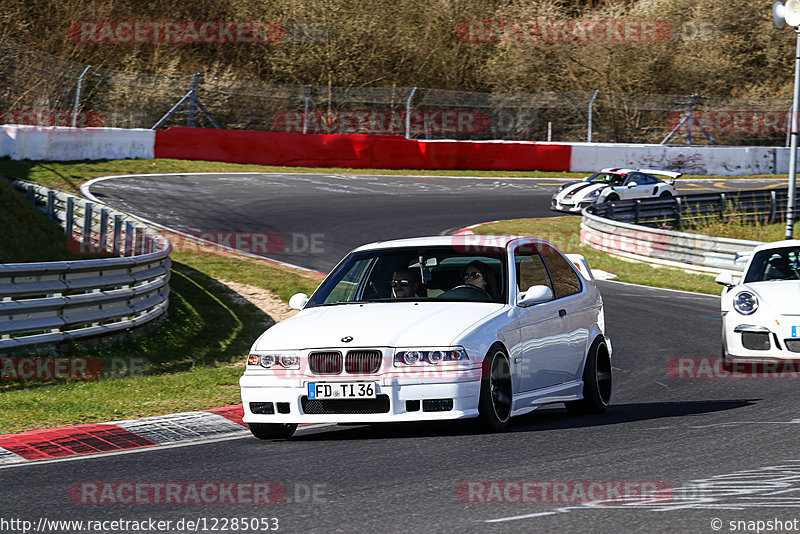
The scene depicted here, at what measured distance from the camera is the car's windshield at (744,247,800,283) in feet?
39.0

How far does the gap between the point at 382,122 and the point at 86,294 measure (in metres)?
29.0

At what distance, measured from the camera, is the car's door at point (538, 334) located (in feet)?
26.5

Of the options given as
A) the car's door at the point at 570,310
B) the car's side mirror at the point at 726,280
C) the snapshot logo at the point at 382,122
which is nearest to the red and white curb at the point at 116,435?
the car's door at the point at 570,310

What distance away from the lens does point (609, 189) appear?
3080cm

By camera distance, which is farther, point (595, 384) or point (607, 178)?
point (607, 178)

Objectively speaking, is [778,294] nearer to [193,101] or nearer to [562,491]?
[562,491]

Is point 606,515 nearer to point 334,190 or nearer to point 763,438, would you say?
point 763,438

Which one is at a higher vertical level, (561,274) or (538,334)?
(561,274)

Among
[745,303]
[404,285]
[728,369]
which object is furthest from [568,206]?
[404,285]

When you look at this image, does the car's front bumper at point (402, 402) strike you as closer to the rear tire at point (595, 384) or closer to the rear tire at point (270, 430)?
the rear tire at point (270, 430)

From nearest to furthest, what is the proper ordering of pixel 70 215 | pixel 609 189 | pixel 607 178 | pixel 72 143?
pixel 70 215 < pixel 72 143 < pixel 609 189 < pixel 607 178

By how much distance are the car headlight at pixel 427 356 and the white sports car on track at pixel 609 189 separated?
22943 mm

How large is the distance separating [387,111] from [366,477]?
115ft

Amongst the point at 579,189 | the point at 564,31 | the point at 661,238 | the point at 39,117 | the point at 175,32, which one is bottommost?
the point at 661,238
